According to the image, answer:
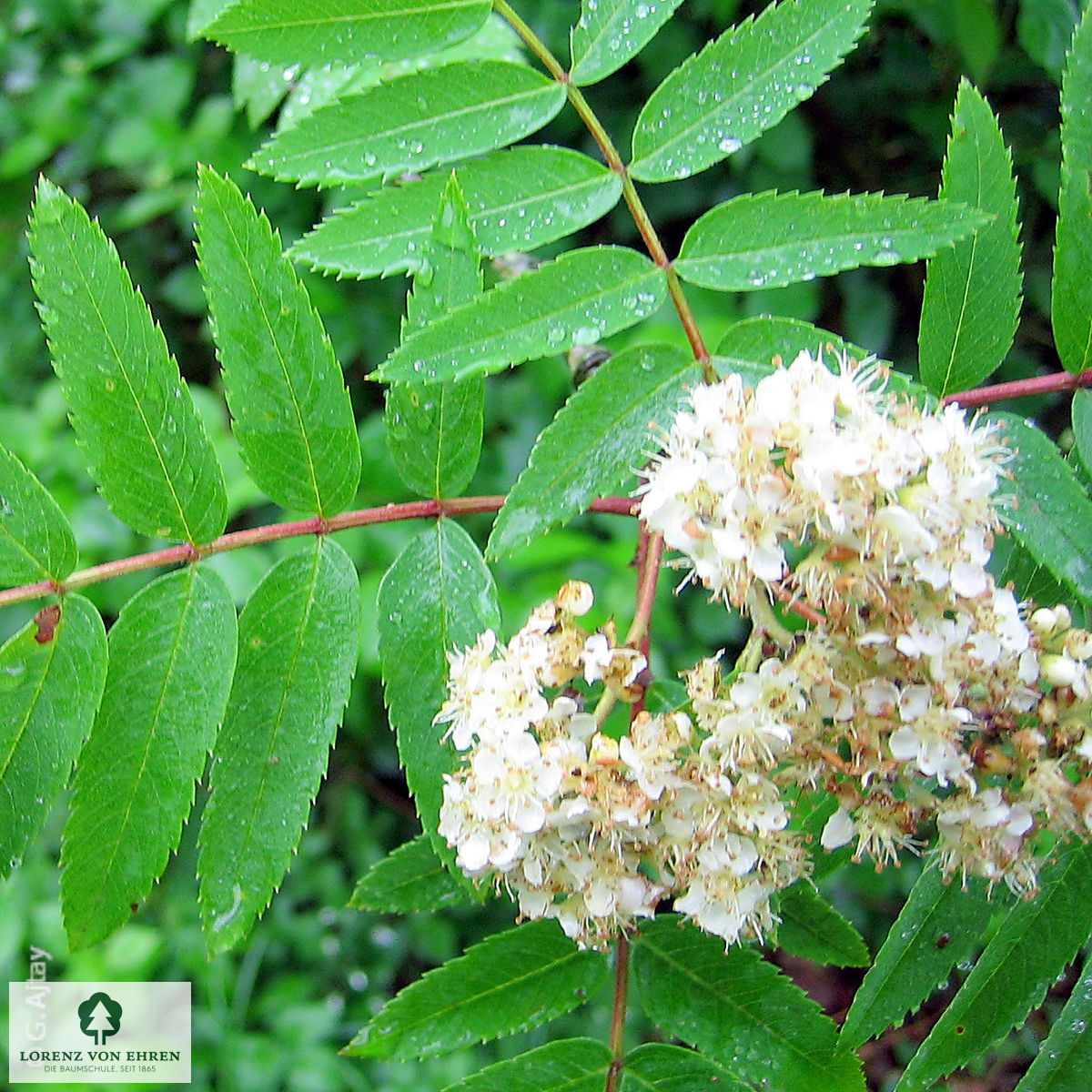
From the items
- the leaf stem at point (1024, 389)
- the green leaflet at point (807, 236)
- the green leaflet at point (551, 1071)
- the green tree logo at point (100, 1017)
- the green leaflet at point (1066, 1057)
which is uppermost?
the green leaflet at point (807, 236)

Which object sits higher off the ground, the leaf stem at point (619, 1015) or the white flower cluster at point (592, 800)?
the white flower cluster at point (592, 800)

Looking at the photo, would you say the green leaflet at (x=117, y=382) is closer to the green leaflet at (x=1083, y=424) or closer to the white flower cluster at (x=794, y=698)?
the white flower cluster at (x=794, y=698)

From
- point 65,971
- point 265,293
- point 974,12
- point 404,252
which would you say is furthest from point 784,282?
point 65,971

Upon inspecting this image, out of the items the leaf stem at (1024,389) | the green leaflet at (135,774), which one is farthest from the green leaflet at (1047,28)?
the green leaflet at (135,774)

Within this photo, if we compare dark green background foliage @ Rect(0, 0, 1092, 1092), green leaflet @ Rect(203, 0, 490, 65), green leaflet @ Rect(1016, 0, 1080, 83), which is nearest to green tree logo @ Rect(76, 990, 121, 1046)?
dark green background foliage @ Rect(0, 0, 1092, 1092)

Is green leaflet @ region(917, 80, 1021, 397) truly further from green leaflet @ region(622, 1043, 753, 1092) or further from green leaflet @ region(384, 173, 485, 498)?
green leaflet @ region(622, 1043, 753, 1092)

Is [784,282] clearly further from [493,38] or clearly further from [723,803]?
[493,38]

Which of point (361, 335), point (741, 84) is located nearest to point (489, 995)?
point (741, 84)
